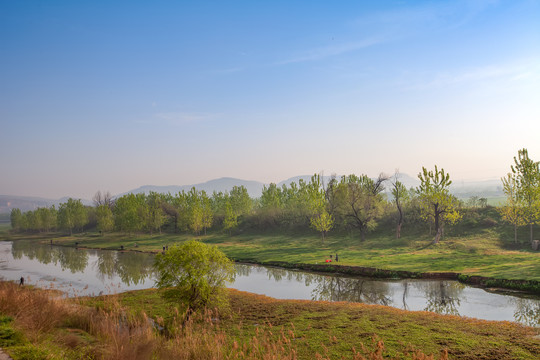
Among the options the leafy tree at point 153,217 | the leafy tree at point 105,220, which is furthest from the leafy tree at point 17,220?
the leafy tree at point 153,217

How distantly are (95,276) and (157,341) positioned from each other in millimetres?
33031

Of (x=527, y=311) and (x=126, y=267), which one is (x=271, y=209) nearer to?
(x=126, y=267)

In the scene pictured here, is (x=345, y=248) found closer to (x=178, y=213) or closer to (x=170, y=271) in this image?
(x=170, y=271)

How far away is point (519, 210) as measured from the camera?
48.9m

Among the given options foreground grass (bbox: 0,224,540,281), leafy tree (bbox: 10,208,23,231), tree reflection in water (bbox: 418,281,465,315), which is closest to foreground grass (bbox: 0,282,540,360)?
tree reflection in water (bbox: 418,281,465,315)

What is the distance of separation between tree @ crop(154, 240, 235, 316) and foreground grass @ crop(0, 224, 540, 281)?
2275 centimetres

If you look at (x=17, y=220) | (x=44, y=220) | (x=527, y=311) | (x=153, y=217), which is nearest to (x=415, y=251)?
(x=527, y=311)

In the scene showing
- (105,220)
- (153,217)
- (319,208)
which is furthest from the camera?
(153,217)

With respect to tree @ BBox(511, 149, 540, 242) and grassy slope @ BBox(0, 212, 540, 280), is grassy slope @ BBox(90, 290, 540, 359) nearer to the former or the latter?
grassy slope @ BBox(0, 212, 540, 280)

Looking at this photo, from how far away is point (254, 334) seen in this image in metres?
17.3

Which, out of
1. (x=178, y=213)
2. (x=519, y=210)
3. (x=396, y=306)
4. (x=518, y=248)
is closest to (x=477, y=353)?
(x=396, y=306)

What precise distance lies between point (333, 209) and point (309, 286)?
41.2m

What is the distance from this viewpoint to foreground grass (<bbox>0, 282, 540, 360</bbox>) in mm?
10742

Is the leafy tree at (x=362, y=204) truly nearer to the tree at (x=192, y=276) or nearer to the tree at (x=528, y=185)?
the tree at (x=528, y=185)
